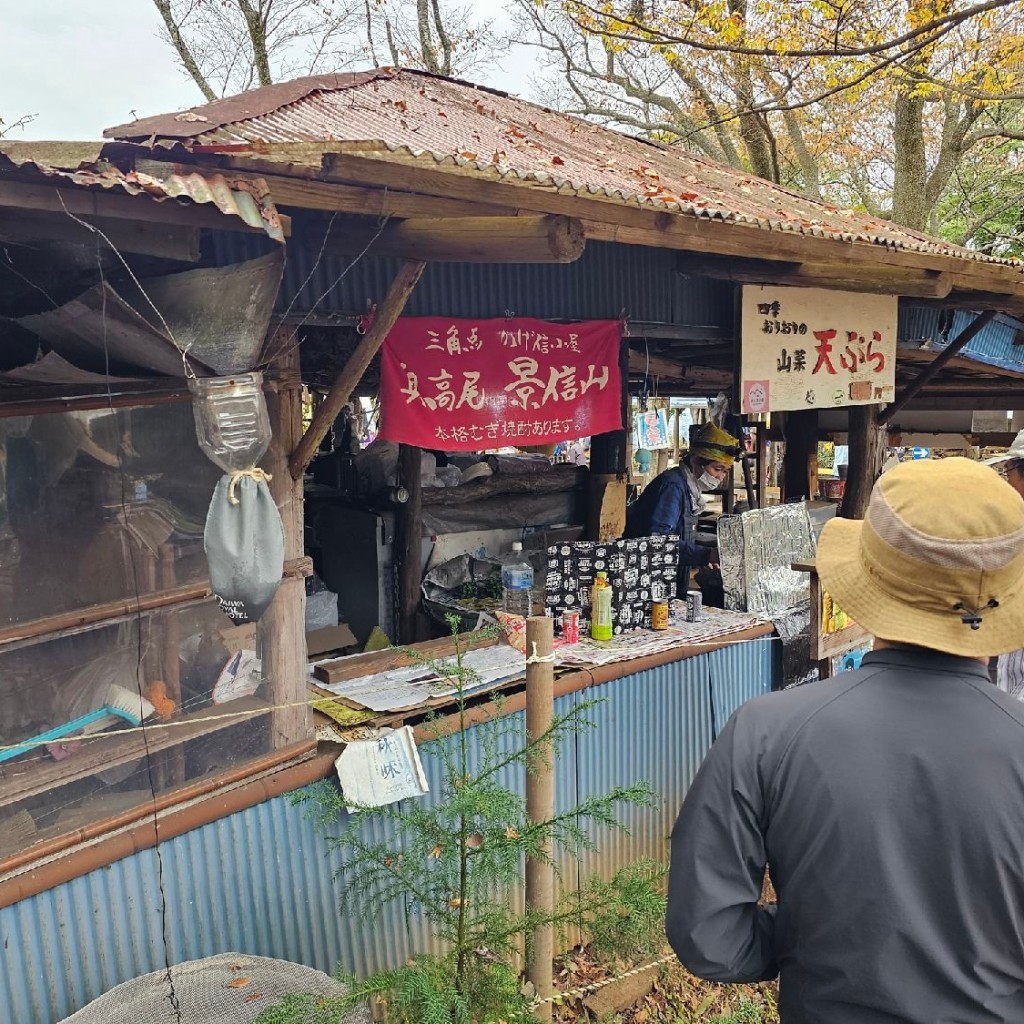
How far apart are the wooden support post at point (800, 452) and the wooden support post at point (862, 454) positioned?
9.60 feet

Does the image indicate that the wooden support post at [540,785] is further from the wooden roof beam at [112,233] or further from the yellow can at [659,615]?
the yellow can at [659,615]

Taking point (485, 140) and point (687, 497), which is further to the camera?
point (687, 497)

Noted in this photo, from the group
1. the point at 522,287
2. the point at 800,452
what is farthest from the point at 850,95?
the point at 522,287

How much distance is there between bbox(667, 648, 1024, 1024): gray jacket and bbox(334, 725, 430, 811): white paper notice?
2.44 metres

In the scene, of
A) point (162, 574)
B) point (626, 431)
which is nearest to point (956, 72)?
point (626, 431)

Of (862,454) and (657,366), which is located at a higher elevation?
(657,366)

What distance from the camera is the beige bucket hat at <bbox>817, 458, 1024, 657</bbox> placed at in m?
1.80

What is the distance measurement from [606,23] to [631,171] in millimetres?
5847

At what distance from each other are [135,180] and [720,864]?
263 centimetres

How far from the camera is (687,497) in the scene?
294 inches

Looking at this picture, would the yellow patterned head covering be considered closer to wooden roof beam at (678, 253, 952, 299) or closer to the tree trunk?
wooden roof beam at (678, 253, 952, 299)

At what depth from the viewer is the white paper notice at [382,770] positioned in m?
4.05

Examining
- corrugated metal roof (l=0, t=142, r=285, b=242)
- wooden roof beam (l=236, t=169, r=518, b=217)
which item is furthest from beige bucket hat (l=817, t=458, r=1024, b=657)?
wooden roof beam (l=236, t=169, r=518, b=217)

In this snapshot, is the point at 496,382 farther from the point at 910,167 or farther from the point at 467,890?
the point at 910,167
